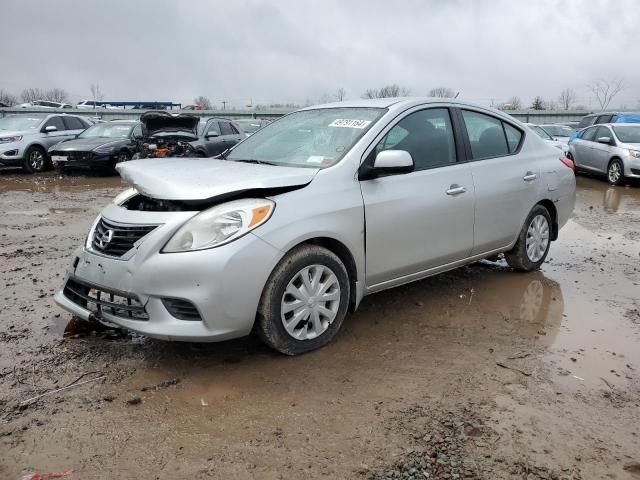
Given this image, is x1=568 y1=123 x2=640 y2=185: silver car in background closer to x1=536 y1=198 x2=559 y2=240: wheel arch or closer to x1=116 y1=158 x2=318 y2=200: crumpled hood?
x1=536 y1=198 x2=559 y2=240: wheel arch

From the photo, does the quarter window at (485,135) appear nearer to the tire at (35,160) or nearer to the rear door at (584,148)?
the rear door at (584,148)

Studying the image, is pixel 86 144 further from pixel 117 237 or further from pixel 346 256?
pixel 346 256

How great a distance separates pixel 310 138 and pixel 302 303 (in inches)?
56.1

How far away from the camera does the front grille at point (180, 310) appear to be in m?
3.15

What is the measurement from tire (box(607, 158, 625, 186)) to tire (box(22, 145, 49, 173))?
14.6 meters

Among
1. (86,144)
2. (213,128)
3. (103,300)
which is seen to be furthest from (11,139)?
(103,300)

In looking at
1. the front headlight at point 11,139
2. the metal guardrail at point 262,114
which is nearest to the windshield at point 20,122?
the front headlight at point 11,139

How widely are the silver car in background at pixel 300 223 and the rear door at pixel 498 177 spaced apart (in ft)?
0.05

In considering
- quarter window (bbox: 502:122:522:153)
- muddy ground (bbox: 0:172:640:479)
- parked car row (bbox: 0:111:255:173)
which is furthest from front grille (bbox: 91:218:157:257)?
parked car row (bbox: 0:111:255:173)

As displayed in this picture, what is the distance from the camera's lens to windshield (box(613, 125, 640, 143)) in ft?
43.4

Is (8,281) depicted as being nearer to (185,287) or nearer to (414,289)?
(185,287)

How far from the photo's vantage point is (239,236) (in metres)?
3.15

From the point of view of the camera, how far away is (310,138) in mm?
4242

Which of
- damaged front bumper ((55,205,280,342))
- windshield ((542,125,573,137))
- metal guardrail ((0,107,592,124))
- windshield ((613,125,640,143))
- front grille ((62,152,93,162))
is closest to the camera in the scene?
damaged front bumper ((55,205,280,342))
